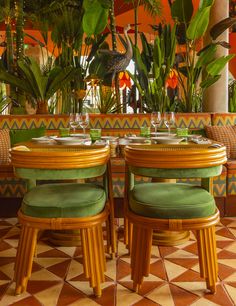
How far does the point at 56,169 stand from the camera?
1689 millimetres

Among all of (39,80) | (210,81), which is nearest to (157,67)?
(210,81)

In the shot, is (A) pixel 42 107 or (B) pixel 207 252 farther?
(A) pixel 42 107

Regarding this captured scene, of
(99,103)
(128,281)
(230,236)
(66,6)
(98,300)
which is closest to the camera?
(98,300)

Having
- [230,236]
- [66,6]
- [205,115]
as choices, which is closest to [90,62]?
[66,6]

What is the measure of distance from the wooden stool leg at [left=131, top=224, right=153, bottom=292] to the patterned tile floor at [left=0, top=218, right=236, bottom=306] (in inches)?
6.1

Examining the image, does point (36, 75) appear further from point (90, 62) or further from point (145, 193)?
→ point (145, 193)

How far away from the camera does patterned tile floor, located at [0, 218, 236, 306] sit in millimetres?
1915

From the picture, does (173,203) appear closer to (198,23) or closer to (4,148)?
(4,148)

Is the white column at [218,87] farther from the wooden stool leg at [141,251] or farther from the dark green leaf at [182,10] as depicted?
the wooden stool leg at [141,251]

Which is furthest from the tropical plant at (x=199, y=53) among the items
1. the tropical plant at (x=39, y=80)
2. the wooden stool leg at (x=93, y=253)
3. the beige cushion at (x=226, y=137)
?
the wooden stool leg at (x=93, y=253)

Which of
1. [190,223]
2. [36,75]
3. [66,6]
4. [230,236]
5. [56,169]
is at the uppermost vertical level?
[66,6]

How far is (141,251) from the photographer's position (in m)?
1.85

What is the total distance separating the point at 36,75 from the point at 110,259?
204 centimetres

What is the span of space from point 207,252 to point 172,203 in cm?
32
